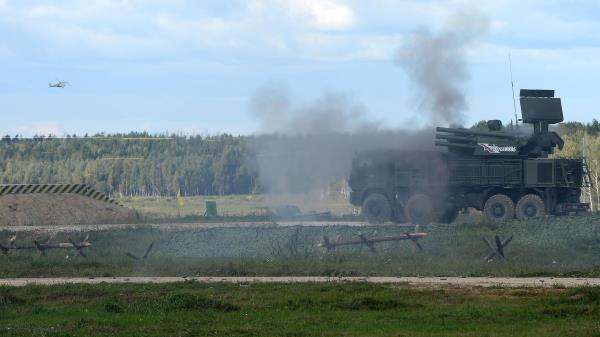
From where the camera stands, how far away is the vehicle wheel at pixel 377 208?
52844mm

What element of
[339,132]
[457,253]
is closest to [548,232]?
[457,253]

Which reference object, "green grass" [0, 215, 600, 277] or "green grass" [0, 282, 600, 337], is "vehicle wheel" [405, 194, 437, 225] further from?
"green grass" [0, 282, 600, 337]

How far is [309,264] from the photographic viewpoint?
1385 inches

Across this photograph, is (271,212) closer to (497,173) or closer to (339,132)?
(339,132)

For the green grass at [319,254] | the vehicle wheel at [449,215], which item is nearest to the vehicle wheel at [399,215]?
the vehicle wheel at [449,215]

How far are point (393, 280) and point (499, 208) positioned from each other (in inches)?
841

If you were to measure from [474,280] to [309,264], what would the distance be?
6.91 meters

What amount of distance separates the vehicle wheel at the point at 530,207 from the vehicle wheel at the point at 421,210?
4.13 m

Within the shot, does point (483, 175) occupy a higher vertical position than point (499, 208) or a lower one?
higher

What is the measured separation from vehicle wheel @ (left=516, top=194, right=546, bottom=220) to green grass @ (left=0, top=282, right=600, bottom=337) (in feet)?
76.5

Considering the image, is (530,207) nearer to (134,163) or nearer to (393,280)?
(393,280)

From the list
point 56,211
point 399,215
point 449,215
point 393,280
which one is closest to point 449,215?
point 449,215

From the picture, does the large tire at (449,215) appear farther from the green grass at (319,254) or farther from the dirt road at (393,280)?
the dirt road at (393,280)

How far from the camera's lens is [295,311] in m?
24.2
